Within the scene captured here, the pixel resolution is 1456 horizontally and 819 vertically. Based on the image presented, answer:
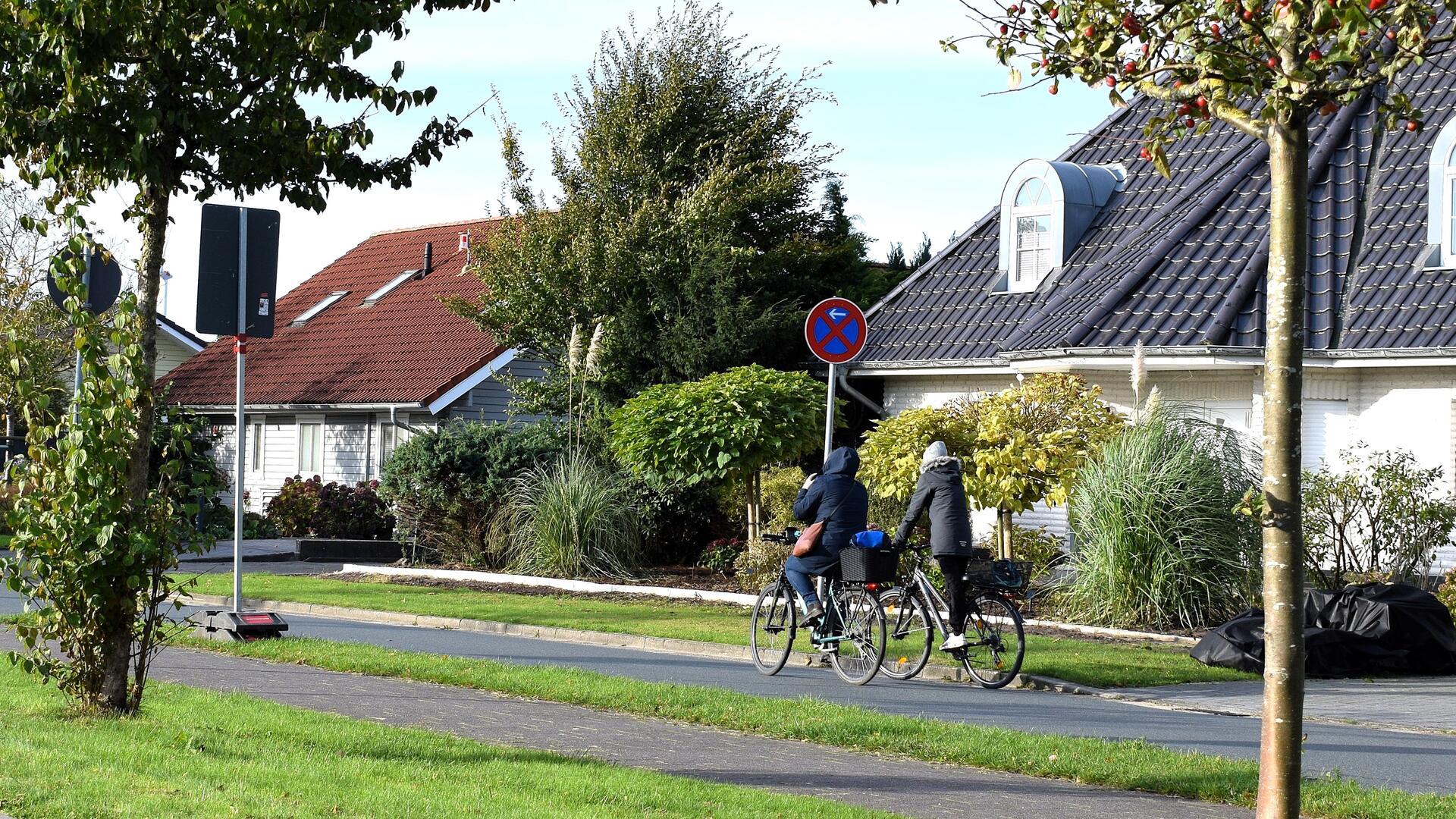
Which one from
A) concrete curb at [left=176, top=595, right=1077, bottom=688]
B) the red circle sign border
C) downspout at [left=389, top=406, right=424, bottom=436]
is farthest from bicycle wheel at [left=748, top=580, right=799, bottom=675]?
downspout at [left=389, top=406, right=424, bottom=436]

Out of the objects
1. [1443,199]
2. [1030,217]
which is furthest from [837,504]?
[1030,217]

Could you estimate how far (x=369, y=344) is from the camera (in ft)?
112

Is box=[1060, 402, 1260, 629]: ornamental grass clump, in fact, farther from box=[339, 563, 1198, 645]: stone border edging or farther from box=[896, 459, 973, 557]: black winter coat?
box=[896, 459, 973, 557]: black winter coat

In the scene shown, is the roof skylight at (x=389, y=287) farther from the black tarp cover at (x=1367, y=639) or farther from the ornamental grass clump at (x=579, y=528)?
the black tarp cover at (x=1367, y=639)

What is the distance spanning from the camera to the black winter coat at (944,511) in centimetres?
1274

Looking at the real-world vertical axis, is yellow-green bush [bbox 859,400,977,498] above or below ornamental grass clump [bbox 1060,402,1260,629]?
above

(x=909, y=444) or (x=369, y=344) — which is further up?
(x=369, y=344)

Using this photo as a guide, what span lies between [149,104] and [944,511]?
6.83 meters

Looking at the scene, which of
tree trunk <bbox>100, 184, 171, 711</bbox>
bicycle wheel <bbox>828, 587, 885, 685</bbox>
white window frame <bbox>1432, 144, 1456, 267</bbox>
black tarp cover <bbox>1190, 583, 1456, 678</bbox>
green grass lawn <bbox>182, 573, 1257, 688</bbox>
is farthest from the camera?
white window frame <bbox>1432, 144, 1456, 267</bbox>

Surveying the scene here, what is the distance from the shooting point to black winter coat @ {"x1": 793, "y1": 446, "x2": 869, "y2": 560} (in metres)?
13.2

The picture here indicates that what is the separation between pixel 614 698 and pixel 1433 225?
12.2 meters

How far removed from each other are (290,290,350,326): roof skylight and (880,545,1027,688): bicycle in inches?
1073

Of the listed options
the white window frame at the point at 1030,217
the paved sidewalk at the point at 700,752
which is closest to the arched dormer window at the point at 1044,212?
the white window frame at the point at 1030,217

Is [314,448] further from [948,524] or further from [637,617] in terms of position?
[948,524]
